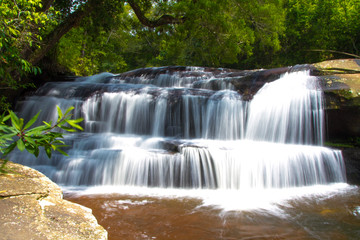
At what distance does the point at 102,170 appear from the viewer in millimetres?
6145

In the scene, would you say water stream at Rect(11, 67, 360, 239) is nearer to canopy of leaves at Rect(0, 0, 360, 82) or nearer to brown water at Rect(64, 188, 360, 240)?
brown water at Rect(64, 188, 360, 240)

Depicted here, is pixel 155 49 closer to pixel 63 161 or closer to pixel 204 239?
pixel 63 161

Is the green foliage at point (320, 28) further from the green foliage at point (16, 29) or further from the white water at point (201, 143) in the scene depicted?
the green foliage at point (16, 29)

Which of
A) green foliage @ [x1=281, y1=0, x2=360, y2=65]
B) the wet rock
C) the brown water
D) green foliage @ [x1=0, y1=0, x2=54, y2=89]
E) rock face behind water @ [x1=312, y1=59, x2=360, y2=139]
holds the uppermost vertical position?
green foliage @ [x1=281, y1=0, x2=360, y2=65]

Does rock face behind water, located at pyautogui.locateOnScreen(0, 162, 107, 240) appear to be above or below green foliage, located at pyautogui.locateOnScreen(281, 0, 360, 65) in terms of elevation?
below

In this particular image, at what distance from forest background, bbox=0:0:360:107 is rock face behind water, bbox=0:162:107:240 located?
2.45 meters

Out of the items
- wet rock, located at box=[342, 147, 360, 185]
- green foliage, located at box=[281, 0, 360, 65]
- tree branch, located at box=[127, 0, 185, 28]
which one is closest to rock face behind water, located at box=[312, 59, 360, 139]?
wet rock, located at box=[342, 147, 360, 185]

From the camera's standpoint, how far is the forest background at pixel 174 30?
247 inches

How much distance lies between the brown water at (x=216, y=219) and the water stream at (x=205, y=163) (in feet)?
0.05

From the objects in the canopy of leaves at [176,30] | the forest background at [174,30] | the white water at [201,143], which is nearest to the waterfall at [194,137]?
the white water at [201,143]

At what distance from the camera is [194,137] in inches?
329

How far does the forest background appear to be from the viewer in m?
6.29

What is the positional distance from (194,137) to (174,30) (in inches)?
209

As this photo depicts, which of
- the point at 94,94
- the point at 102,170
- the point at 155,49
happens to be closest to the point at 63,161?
the point at 102,170
